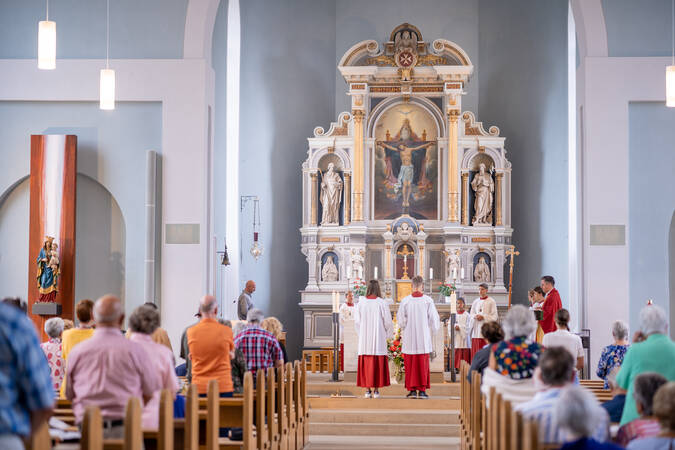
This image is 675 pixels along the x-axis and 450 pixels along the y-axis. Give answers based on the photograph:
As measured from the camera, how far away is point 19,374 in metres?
3.04

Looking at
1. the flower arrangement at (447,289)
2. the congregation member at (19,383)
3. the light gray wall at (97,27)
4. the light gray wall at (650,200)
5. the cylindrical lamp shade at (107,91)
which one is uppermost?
the light gray wall at (97,27)

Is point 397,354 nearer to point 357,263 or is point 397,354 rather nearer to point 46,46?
point 357,263

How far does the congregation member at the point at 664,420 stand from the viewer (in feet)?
11.6

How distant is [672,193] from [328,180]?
23.5 ft

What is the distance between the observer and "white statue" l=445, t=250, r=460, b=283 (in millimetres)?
15961

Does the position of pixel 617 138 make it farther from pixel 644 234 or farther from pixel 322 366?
pixel 322 366

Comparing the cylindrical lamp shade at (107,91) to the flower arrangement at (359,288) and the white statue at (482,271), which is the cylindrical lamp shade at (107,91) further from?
the white statue at (482,271)

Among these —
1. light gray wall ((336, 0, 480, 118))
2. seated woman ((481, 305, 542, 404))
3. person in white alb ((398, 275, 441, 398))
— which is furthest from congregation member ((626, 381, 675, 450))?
light gray wall ((336, 0, 480, 118))

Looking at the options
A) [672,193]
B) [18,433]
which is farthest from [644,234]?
[18,433]

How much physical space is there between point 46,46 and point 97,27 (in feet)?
10.5

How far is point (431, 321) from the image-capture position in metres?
10.6

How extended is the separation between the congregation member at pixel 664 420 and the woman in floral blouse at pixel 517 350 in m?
1.66

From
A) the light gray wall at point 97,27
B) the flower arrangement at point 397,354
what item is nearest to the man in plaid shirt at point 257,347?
the flower arrangement at point 397,354

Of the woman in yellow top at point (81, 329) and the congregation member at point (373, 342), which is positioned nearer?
the woman in yellow top at point (81, 329)
